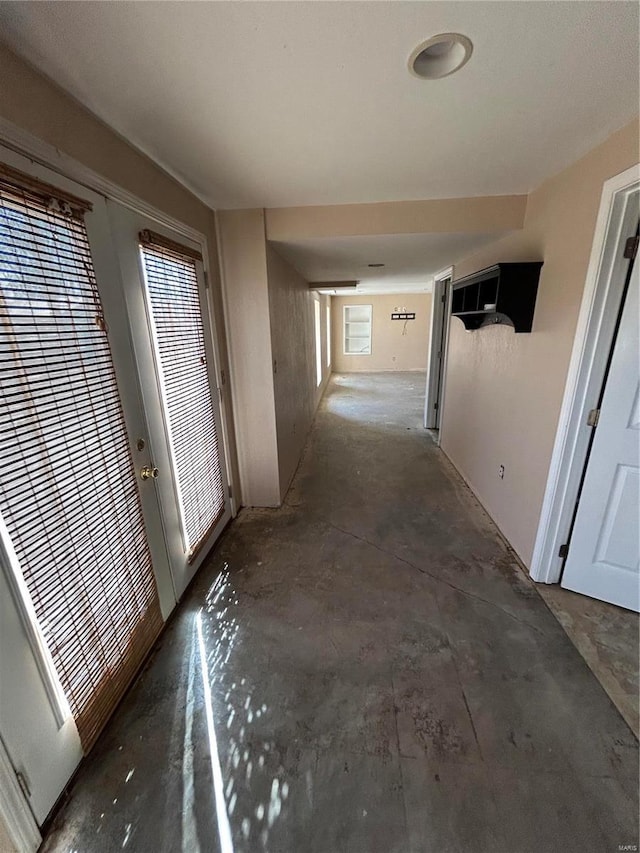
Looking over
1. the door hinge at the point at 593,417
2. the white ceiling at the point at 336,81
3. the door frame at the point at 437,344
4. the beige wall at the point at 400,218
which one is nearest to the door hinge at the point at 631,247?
the white ceiling at the point at 336,81

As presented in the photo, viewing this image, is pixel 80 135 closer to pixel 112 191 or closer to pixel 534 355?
pixel 112 191

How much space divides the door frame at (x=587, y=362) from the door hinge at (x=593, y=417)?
18 mm

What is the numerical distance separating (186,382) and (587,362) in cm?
213

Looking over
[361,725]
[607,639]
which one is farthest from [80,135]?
[607,639]

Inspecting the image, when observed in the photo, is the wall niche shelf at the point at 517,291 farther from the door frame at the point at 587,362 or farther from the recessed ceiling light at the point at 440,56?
the recessed ceiling light at the point at 440,56

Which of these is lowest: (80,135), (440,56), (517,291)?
(517,291)

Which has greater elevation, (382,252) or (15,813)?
(382,252)

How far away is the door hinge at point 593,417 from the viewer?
5.66 ft

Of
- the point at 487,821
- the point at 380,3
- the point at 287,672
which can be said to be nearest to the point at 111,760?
the point at 287,672

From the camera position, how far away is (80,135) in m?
1.22

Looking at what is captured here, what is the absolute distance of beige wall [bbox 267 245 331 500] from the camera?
279 cm

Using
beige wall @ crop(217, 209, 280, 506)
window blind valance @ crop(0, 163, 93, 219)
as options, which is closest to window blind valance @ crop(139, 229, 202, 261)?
window blind valance @ crop(0, 163, 93, 219)

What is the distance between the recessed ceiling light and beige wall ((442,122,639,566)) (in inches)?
35.9

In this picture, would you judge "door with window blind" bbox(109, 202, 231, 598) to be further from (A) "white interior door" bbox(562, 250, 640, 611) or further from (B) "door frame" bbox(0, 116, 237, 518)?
(A) "white interior door" bbox(562, 250, 640, 611)
